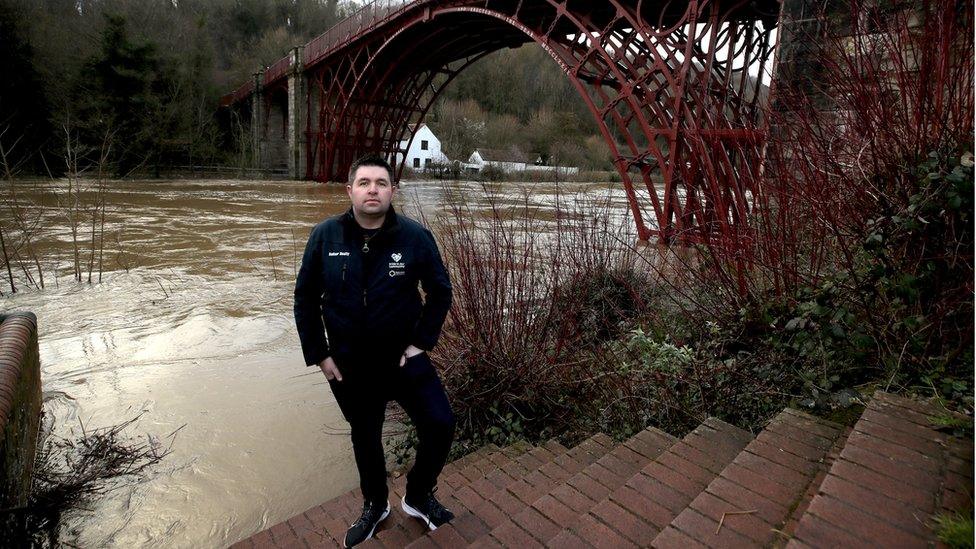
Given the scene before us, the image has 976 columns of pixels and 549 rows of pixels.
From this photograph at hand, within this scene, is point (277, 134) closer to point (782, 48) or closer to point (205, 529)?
point (782, 48)

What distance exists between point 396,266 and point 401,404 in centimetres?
56

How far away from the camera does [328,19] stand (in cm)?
5334

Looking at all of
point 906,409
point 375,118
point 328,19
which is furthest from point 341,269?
point 328,19

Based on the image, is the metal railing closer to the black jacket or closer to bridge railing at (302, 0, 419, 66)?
bridge railing at (302, 0, 419, 66)

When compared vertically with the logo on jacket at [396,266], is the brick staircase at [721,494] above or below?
below

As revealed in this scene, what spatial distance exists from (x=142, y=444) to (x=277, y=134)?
123 feet

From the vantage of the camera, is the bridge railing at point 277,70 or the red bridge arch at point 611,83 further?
the bridge railing at point 277,70

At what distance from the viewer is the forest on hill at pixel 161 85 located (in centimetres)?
2708

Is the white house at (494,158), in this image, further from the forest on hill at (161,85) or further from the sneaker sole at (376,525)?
the sneaker sole at (376,525)

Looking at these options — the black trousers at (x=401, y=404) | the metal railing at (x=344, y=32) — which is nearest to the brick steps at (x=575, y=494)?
the black trousers at (x=401, y=404)

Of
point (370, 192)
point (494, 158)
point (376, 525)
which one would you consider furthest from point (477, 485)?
point (494, 158)

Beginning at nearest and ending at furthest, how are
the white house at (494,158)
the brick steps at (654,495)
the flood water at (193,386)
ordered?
the brick steps at (654,495) < the flood water at (193,386) < the white house at (494,158)

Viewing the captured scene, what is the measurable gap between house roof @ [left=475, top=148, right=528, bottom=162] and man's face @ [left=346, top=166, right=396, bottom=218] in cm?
3985

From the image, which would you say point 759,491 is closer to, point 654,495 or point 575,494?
point 654,495
